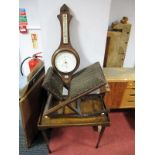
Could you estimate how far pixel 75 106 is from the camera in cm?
165

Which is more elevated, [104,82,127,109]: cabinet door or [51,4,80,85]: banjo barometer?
[51,4,80,85]: banjo barometer

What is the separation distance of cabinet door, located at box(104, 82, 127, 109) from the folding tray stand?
318 mm

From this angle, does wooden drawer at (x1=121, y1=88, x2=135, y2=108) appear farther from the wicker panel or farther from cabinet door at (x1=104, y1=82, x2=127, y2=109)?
the wicker panel

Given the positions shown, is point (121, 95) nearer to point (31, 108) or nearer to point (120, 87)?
point (120, 87)

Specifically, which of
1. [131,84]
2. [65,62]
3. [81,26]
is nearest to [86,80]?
[65,62]

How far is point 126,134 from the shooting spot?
1.97 m

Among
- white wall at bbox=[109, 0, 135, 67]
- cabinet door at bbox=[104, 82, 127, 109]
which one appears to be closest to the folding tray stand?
cabinet door at bbox=[104, 82, 127, 109]

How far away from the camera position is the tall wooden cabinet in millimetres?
1897

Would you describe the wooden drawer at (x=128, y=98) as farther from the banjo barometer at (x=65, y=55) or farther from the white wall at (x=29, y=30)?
the white wall at (x=29, y=30)

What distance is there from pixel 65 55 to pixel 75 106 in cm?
51

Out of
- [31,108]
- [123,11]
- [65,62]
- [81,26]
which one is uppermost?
[123,11]

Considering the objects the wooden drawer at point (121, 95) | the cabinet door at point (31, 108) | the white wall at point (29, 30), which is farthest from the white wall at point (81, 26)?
the white wall at point (29, 30)
